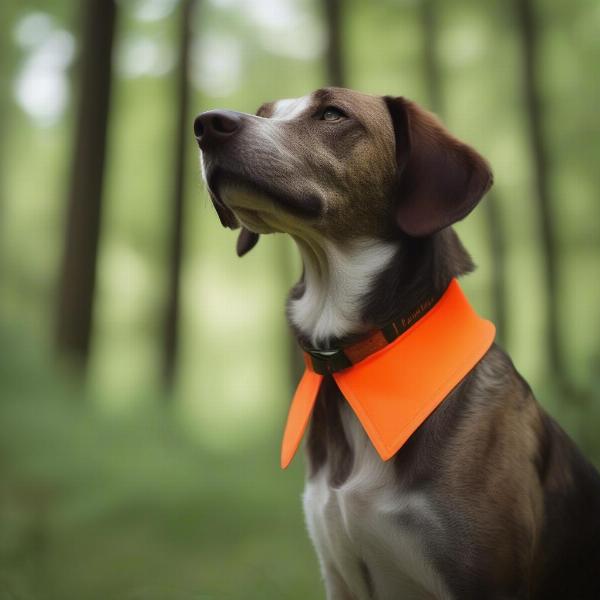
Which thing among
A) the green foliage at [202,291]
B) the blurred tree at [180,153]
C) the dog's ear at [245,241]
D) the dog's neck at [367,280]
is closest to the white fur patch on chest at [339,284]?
the dog's neck at [367,280]

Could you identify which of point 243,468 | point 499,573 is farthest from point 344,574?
point 243,468

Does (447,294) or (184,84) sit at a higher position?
(184,84)

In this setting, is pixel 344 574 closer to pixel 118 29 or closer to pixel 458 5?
pixel 118 29

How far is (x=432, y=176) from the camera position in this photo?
126 inches

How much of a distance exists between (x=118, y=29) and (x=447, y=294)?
7.97 meters

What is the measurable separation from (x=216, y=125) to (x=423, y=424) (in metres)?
1.37

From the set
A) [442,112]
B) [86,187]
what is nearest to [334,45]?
[86,187]

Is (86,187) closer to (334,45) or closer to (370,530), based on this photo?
(334,45)

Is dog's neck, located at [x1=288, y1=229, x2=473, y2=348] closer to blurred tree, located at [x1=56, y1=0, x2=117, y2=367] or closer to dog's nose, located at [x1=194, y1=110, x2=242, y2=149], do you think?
dog's nose, located at [x1=194, y1=110, x2=242, y2=149]

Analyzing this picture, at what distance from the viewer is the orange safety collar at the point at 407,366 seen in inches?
114

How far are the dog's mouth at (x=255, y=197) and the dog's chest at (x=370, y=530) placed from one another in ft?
2.70

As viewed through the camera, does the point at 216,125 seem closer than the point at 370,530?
No

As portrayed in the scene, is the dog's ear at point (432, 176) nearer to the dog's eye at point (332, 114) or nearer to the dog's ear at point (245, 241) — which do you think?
the dog's eye at point (332, 114)

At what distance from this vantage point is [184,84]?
12.3 meters
